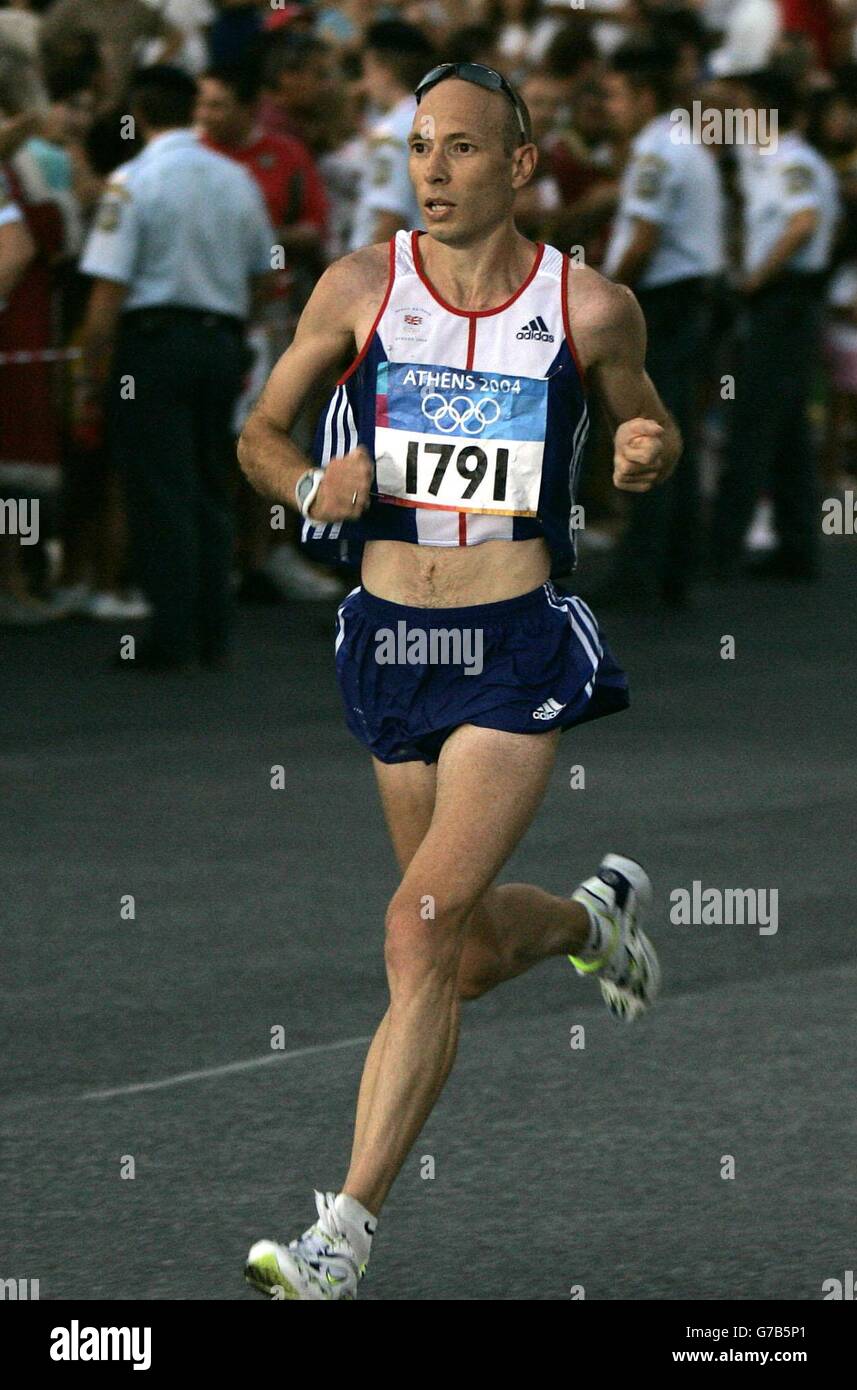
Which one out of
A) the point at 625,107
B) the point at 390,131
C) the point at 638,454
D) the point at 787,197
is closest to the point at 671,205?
the point at 625,107

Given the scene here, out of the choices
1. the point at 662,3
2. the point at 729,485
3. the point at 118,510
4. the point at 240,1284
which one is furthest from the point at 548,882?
the point at 662,3

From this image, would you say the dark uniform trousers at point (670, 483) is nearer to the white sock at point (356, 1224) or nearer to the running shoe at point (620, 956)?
the running shoe at point (620, 956)

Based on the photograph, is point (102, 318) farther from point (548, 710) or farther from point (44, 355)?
point (548, 710)

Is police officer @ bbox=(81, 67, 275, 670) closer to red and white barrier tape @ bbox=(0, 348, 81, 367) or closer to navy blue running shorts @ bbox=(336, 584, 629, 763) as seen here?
red and white barrier tape @ bbox=(0, 348, 81, 367)

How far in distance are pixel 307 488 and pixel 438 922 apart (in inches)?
29.3

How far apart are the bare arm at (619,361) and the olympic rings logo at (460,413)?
194mm

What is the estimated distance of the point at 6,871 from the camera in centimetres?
870

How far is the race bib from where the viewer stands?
5.25m

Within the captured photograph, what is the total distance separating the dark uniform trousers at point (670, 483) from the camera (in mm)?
13758

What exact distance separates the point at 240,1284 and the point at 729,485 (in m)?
10.4

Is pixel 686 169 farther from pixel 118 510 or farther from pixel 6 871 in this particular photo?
pixel 6 871

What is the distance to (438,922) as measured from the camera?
505 centimetres

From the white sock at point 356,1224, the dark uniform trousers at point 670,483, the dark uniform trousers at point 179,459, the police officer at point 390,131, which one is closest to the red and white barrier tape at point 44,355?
the dark uniform trousers at point 179,459
